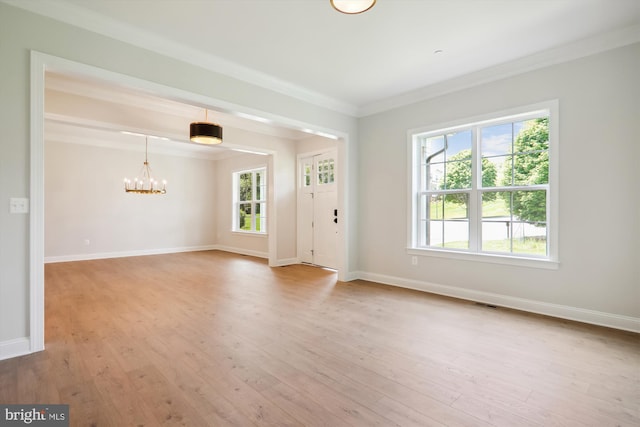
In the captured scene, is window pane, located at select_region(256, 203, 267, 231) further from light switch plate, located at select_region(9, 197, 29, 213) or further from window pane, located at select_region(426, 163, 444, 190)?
light switch plate, located at select_region(9, 197, 29, 213)

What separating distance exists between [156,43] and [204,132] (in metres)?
1.76

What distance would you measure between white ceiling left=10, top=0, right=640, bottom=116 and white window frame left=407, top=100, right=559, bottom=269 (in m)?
0.51

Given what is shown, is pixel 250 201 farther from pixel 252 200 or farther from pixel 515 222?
pixel 515 222

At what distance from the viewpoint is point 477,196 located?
13.4ft

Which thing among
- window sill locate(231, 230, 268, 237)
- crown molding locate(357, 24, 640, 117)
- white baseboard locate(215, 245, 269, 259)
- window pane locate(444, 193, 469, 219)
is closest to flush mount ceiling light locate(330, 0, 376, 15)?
crown molding locate(357, 24, 640, 117)

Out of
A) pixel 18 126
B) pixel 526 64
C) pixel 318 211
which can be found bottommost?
pixel 318 211

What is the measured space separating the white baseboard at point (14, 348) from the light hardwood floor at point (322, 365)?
0.29ft

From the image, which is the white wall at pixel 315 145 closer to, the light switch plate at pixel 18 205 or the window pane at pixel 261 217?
the window pane at pixel 261 217

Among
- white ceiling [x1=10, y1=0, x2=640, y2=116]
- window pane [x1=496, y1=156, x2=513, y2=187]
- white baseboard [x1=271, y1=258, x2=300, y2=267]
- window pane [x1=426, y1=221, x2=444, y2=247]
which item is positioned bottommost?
white baseboard [x1=271, y1=258, x2=300, y2=267]

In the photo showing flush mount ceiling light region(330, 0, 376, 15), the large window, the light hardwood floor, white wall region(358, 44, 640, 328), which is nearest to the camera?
the light hardwood floor

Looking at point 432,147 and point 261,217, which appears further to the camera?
point 261,217

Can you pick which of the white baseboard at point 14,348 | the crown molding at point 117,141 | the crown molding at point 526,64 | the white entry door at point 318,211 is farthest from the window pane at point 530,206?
the crown molding at point 117,141

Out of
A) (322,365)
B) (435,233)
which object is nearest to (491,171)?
(435,233)

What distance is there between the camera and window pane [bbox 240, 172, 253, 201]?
27.7 feet
